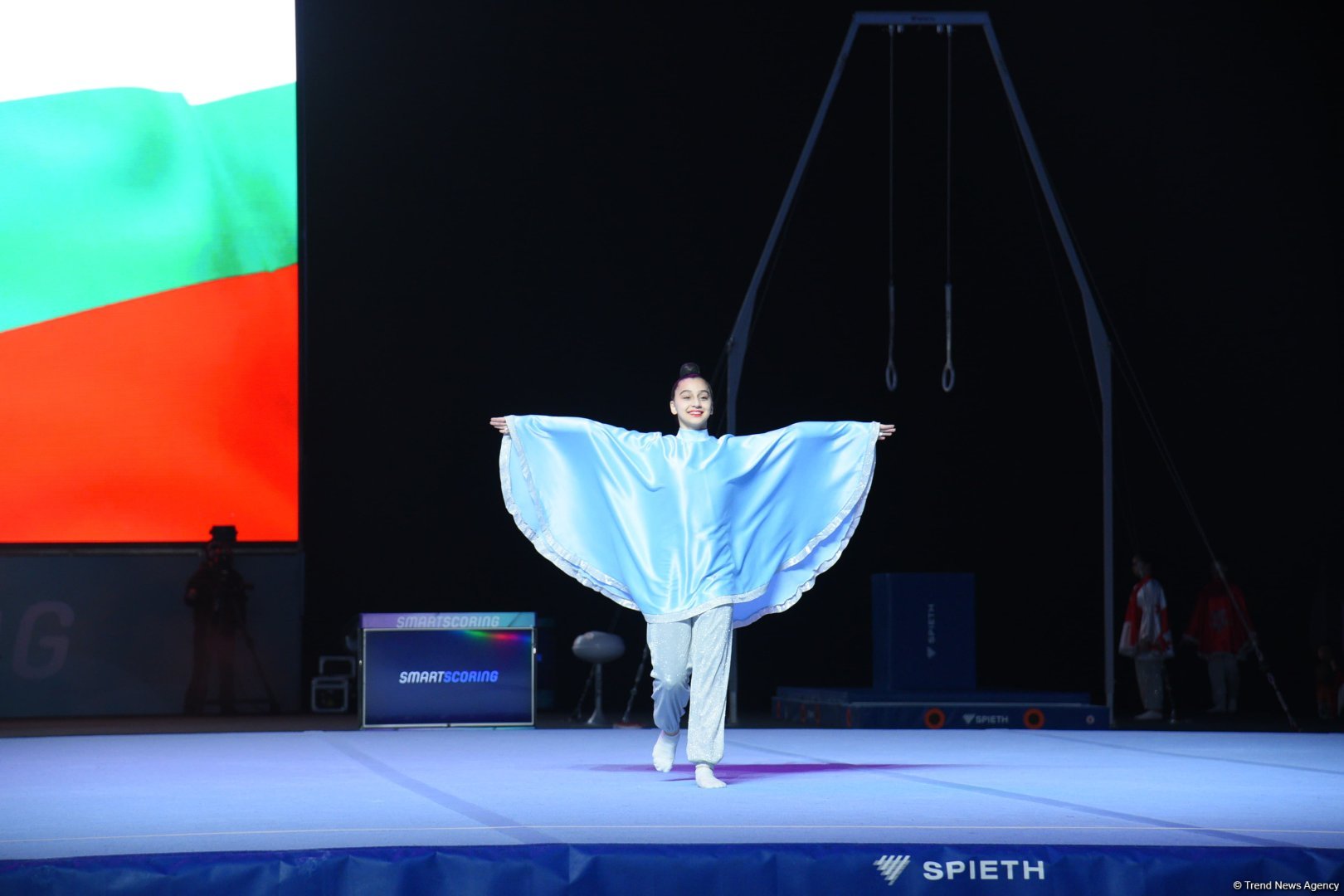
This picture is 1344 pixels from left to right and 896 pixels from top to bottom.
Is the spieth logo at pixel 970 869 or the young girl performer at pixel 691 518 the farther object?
the young girl performer at pixel 691 518

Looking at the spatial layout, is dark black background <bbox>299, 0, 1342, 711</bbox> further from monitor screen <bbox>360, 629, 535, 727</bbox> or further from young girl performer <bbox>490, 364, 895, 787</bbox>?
young girl performer <bbox>490, 364, 895, 787</bbox>

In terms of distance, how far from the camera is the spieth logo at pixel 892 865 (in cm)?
381

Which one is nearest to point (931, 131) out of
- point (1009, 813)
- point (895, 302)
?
point (895, 302)

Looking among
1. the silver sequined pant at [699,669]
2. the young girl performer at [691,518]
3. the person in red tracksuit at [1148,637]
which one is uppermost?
the young girl performer at [691,518]

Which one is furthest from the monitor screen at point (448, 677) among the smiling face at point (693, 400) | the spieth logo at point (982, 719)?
the smiling face at point (693, 400)

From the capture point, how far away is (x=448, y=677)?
8.58 meters

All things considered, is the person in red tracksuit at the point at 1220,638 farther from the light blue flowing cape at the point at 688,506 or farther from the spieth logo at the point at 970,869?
the spieth logo at the point at 970,869

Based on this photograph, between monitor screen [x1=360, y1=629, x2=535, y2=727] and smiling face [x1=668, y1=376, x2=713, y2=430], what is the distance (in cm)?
337

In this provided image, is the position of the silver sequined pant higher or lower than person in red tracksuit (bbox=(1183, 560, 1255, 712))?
higher

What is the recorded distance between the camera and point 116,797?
4.92 m

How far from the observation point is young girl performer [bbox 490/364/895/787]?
5418mm

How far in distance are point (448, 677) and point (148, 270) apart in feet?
11.2

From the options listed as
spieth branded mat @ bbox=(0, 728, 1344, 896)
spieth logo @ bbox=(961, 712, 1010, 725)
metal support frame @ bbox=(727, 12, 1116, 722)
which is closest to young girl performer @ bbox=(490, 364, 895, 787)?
spieth branded mat @ bbox=(0, 728, 1344, 896)

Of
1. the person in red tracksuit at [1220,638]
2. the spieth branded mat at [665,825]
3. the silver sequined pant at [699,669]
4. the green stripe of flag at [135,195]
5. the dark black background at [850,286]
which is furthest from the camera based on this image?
the person in red tracksuit at [1220,638]
